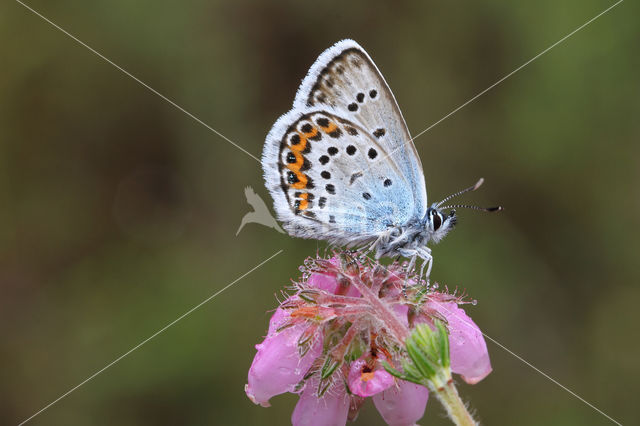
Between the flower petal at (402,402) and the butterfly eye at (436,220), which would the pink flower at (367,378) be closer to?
the flower petal at (402,402)

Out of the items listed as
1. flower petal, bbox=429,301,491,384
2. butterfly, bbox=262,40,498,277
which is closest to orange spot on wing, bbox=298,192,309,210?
butterfly, bbox=262,40,498,277

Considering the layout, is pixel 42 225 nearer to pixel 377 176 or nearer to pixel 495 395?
pixel 377 176

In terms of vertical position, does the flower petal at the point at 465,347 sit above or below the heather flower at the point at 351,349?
below

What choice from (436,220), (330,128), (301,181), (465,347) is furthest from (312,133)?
(465,347)

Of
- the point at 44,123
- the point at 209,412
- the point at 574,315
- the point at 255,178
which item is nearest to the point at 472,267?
the point at 574,315

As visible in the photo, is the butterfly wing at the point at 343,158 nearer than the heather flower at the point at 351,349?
No

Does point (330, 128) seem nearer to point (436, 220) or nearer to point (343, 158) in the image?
point (343, 158)

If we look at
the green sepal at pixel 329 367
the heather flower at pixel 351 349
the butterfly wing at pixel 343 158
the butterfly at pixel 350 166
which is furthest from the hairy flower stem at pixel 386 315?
the butterfly wing at pixel 343 158
